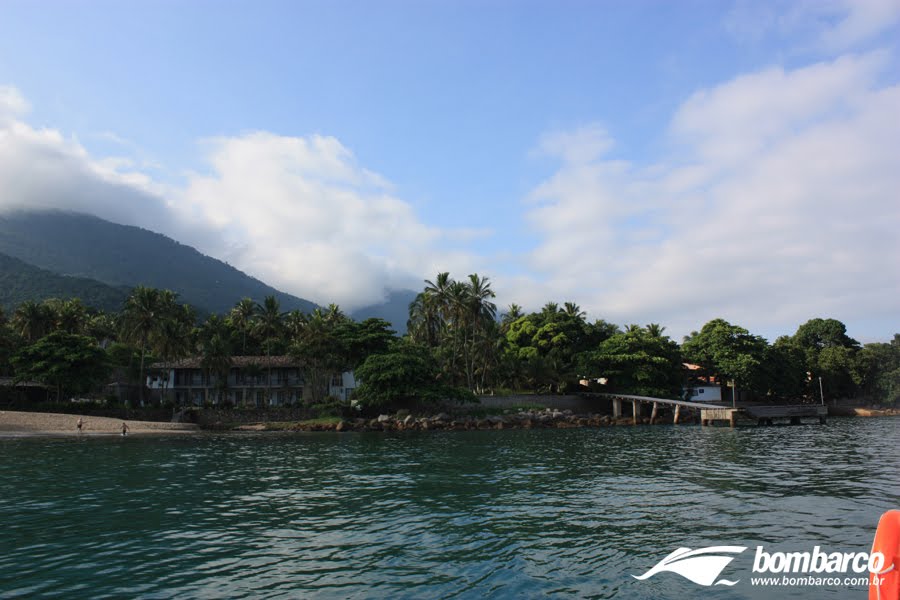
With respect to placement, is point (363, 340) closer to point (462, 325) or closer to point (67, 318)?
point (462, 325)

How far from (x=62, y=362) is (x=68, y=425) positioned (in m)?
8.17

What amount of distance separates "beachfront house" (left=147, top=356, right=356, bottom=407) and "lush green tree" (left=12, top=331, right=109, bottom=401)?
1835 centimetres

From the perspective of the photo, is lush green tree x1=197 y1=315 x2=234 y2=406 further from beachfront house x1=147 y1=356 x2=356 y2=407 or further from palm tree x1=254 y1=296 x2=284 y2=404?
palm tree x1=254 y1=296 x2=284 y2=404

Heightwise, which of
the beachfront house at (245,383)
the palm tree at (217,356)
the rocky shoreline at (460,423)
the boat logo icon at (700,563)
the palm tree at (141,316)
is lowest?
the rocky shoreline at (460,423)

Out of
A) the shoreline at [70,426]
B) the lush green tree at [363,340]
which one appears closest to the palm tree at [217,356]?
the shoreline at [70,426]

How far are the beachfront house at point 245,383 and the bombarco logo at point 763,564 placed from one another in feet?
258

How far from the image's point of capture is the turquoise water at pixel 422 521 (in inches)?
459

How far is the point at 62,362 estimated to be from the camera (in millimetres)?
67000

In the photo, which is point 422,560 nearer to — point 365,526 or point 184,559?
point 365,526

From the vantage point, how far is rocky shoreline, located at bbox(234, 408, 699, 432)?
66875mm

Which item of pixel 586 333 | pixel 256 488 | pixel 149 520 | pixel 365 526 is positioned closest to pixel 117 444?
pixel 256 488

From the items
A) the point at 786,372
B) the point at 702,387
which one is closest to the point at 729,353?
the point at 702,387

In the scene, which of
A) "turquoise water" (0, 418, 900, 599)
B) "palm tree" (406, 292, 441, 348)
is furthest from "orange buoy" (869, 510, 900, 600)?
"palm tree" (406, 292, 441, 348)

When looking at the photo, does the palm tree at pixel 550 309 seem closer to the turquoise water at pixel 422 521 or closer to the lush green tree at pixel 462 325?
the lush green tree at pixel 462 325
